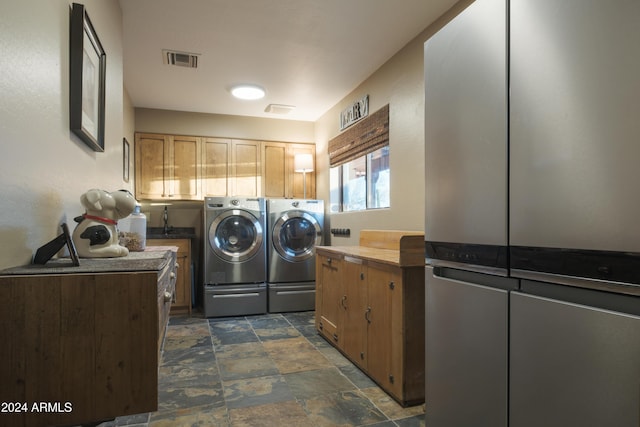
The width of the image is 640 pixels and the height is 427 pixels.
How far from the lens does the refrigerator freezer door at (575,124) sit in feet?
2.95

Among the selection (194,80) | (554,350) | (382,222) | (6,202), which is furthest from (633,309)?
(194,80)

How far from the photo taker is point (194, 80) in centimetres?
377

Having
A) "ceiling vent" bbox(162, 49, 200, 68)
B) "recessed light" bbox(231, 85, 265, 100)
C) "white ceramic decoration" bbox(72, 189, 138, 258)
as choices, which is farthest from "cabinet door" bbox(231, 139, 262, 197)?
"white ceramic decoration" bbox(72, 189, 138, 258)

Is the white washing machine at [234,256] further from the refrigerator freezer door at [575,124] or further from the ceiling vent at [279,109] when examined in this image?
the refrigerator freezer door at [575,124]

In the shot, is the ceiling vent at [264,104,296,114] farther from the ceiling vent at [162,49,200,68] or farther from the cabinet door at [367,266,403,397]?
the cabinet door at [367,266,403,397]

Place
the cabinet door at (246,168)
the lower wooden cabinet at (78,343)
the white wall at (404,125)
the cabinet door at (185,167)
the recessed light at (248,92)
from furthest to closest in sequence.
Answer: the cabinet door at (246,168) < the cabinet door at (185,167) < the recessed light at (248,92) < the white wall at (404,125) < the lower wooden cabinet at (78,343)

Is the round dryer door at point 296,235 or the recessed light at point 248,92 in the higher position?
the recessed light at point 248,92

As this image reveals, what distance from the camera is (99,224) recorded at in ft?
4.29

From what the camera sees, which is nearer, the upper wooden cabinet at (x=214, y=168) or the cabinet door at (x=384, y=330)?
the cabinet door at (x=384, y=330)

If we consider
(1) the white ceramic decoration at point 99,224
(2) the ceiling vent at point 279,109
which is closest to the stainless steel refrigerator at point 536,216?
(1) the white ceramic decoration at point 99,224

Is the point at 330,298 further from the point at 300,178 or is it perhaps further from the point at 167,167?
the point at 167,167

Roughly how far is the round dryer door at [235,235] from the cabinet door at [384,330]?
222 cm

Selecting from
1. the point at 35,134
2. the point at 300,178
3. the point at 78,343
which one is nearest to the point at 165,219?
the point at 300,178

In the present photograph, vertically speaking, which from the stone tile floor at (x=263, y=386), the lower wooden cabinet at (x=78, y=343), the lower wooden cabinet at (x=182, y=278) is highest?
the lower wooden cabinet at (x=78, y=343)
